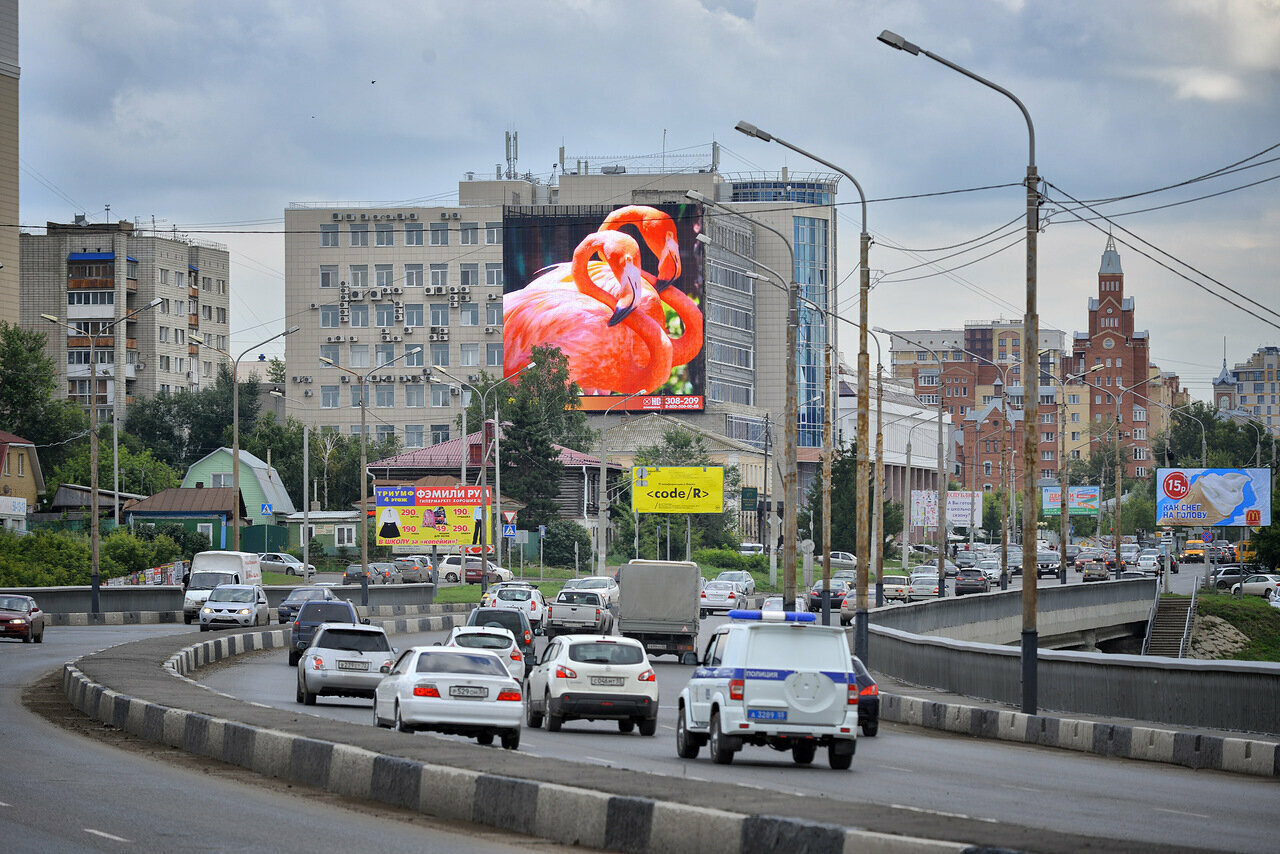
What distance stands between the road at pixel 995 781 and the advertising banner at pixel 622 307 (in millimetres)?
103942

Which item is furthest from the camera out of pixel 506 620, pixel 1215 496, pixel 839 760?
pixel 1215 496

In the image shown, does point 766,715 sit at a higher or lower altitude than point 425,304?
lower

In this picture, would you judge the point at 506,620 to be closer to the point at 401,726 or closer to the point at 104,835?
the point at 401,726

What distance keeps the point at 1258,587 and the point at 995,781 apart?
72292mm

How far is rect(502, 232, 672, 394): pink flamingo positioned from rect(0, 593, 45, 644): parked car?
3354 inches

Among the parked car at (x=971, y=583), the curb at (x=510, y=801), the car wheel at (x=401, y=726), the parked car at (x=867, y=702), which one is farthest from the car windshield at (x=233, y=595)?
the parked car at (x=971, y=583)

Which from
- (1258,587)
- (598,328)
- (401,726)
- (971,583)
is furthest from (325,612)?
(598,328)

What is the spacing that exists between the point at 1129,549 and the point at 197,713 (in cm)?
11139

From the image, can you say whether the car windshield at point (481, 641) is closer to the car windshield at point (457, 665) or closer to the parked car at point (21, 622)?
the car windshield at point (457, 665)

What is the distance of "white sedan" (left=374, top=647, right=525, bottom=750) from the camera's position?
749 inches

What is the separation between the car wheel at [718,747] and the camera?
59.0 feet

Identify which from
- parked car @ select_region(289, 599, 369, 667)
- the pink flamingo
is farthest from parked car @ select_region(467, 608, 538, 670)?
the pink flamingo

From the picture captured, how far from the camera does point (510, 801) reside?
12.6 metres

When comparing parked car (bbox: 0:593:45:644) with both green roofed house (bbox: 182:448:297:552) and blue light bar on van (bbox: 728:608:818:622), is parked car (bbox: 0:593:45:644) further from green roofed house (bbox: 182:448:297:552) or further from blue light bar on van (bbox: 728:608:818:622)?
green roofed house (bbox: 182:448:297:552)
